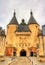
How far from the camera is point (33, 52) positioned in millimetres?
50094

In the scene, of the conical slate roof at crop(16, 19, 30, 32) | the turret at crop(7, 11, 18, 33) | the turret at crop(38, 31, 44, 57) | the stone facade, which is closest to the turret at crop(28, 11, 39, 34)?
the stone facade

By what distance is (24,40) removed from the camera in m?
51.0

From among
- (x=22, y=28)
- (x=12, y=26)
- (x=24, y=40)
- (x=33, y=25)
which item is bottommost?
(x=24, y=40)

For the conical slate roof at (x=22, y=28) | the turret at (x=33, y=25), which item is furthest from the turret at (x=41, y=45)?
the conical slate roof at (x=22, y=28)

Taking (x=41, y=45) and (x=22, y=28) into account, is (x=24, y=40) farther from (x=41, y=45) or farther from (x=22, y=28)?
(x=41, y=45)

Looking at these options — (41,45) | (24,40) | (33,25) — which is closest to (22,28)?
(33,25)

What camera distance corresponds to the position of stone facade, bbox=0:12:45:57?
50.2 m

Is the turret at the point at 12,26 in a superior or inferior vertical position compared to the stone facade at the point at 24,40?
superior

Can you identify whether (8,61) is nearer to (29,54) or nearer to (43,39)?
(29,54)

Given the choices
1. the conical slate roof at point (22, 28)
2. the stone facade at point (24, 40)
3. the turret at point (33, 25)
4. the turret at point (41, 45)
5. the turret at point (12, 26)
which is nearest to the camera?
the turret at point (41, 45)

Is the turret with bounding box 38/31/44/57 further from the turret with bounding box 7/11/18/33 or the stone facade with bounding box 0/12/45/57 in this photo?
the turret with bounding box 7/11/18/33

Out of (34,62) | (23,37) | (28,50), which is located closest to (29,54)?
(28,50)

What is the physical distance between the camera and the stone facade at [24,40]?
50.2 meters

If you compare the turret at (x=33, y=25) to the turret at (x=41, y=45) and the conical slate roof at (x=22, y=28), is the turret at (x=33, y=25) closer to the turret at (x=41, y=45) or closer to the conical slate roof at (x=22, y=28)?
the conical slate roof at (x=22, y=28)
